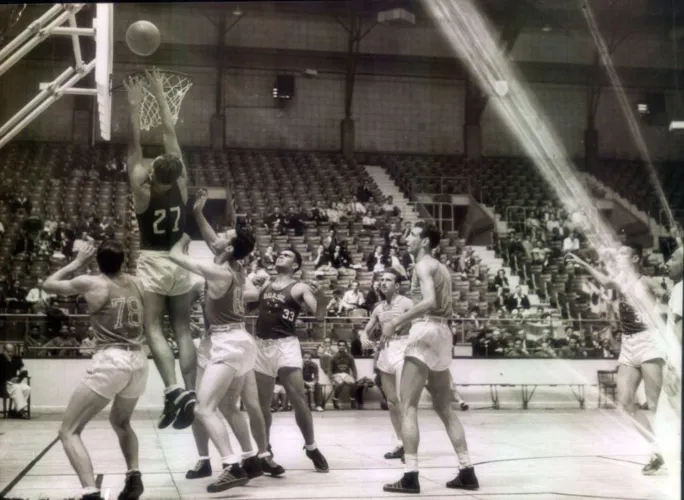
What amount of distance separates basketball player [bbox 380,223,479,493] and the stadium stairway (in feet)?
36.9

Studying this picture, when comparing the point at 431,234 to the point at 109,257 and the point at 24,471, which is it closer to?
the point at 109,257

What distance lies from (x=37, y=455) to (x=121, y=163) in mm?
10320

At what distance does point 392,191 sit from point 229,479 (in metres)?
13.9

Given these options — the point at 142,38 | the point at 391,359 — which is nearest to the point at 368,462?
the point at 391,359

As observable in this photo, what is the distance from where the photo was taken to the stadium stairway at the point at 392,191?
59.9 ft

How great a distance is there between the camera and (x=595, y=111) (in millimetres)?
22031

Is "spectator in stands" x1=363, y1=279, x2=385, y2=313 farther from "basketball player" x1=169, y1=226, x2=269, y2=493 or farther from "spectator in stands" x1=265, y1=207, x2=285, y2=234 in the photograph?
"basketball player" x1=169, y1=226, x2=269, y2=493

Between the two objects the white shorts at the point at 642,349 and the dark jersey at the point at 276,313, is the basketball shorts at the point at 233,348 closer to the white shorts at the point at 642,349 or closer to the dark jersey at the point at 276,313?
the dark jersey at the point at 276,313

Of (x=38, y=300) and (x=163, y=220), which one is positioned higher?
(x=163, y=220)

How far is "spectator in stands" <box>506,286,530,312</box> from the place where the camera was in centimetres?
1488

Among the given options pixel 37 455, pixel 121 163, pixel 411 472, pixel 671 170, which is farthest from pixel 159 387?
pixel 671 170

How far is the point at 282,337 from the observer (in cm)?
691

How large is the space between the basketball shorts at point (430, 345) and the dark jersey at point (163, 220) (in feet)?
5.94

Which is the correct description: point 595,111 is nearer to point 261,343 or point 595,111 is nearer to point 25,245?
point 25,245
